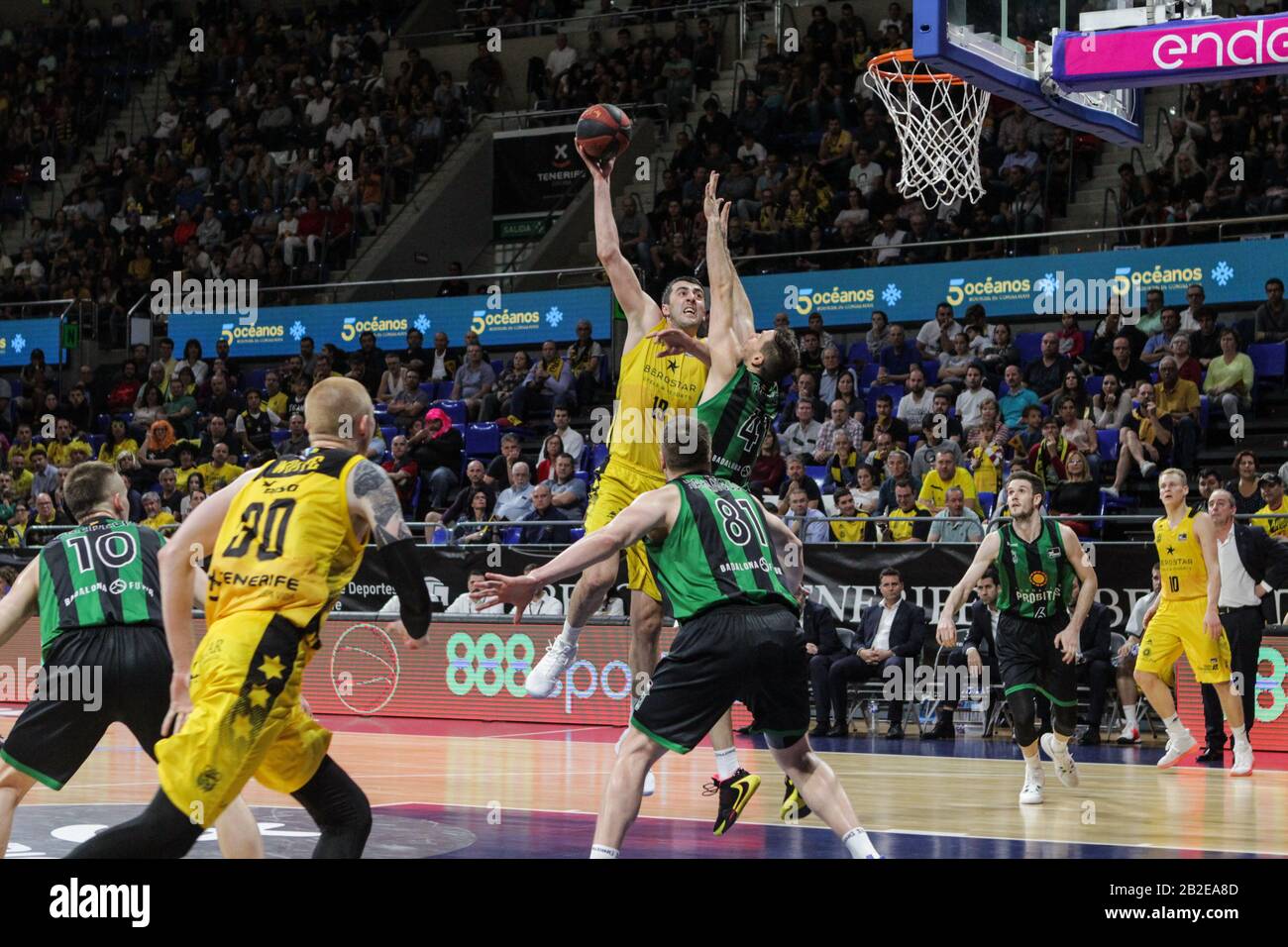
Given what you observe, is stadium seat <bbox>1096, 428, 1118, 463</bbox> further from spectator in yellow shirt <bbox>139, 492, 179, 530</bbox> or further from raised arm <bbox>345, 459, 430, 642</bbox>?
raised arm <bbox>345, 459, 430, 642</bbox>

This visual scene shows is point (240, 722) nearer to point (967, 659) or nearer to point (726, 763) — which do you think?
point (726, 763)

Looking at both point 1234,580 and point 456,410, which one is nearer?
point 1234,580

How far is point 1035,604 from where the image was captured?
10477mm

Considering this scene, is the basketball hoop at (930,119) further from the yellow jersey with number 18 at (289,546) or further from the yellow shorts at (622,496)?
the yellow jersey with number 18 at (289,546)

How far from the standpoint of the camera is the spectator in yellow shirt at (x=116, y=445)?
21.2 meters

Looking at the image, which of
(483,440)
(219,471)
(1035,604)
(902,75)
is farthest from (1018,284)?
(219,471)

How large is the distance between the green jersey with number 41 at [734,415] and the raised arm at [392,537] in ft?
9.97

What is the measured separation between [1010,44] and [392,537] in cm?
720

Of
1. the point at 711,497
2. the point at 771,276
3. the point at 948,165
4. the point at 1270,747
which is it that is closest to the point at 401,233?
the point at 771,276

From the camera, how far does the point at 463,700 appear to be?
631 inches

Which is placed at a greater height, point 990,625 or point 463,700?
point 990,625

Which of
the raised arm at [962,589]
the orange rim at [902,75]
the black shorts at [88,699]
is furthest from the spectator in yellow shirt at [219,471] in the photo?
the black shorts at [88,699]
